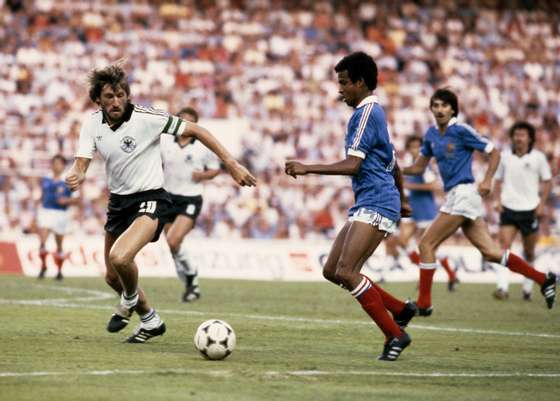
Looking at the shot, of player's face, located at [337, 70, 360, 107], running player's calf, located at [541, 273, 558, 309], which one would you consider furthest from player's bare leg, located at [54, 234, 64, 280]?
player's face, located at [337, 70, 360, 107]

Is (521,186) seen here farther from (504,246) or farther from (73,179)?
(73,179)

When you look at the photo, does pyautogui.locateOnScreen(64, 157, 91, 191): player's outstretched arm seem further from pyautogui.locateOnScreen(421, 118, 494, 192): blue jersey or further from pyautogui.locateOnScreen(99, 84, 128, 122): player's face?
pyautogui.locateOnScreen(421, 118, 494, 192): blue jersey

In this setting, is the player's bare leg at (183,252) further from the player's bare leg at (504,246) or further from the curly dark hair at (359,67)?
the curly dark hair at (359,67)

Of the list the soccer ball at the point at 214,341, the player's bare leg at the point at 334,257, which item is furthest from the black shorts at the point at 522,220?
the soccer ball at the point at 214,341

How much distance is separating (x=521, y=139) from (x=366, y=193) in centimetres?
902

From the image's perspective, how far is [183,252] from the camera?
17094 mm

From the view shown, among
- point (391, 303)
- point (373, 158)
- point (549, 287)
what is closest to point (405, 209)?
point (391, 303)

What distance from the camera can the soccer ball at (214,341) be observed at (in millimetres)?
9422

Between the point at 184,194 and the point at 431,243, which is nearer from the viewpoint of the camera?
the point at 431,243

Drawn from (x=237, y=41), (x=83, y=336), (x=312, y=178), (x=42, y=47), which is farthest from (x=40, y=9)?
(x=83, y=336)

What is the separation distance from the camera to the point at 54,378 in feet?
26.7

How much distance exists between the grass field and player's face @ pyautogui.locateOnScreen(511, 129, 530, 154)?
2.83 metres

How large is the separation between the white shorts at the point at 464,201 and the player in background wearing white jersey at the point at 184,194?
405 cm

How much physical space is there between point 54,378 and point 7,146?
19585 mm
